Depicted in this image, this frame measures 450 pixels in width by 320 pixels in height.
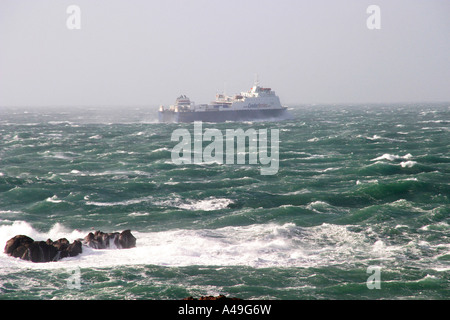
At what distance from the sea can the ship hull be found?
260ft

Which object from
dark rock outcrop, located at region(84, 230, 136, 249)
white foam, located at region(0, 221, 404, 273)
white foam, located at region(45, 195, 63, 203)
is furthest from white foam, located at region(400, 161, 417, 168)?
white foam, located at region(45, 195, 63, 203)

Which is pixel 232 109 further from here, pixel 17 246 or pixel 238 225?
pixel 17 246

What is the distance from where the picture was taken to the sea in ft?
67.8

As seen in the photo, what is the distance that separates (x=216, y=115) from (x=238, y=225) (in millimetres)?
112678

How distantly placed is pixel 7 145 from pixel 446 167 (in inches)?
2692

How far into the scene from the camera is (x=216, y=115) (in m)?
142

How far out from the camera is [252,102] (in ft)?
483

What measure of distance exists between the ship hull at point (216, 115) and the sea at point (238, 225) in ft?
260

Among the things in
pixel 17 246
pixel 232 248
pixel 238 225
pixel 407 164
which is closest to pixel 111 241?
pixel 17 246

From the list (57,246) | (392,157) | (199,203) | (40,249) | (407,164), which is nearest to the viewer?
(40,249)

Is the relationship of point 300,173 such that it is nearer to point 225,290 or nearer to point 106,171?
point 106,171

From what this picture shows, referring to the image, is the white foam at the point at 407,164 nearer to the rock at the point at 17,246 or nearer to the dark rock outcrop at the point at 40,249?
the dark rock outcrop at the point at 40,249

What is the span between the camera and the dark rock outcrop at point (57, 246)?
24.0m
